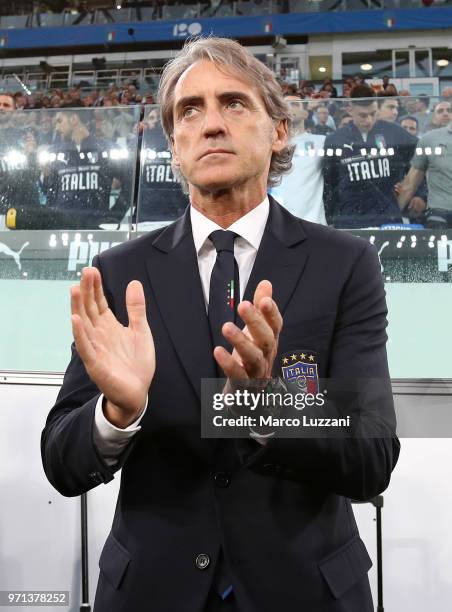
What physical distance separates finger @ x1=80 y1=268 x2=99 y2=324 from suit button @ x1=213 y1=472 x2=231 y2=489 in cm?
21

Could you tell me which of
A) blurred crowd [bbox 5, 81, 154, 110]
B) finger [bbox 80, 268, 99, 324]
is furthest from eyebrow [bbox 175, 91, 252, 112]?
blurred crowd [bbox 5, 81, 154, 110]

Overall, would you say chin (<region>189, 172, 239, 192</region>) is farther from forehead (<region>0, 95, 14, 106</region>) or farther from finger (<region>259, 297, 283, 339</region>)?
forehead (<region>0, 95, 14, 106</region>)

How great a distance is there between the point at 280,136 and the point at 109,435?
553 millimetres

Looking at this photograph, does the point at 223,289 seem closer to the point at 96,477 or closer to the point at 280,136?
the point at 96,477

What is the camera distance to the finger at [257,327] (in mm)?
528

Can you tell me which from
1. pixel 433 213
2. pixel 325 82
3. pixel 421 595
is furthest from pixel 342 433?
pixel 325 82

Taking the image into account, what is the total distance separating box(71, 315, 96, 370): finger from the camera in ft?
1.95

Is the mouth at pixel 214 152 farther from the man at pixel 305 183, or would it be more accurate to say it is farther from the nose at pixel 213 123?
the man at pixel 305 183

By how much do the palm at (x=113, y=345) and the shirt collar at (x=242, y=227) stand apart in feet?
0.64

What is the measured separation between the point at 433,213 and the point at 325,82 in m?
5.63

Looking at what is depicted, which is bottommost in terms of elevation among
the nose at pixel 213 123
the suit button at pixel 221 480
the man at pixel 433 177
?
the suit button at pixel 221 480

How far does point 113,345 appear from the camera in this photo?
628 millimetres

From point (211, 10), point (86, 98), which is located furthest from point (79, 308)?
point (211, 10)
